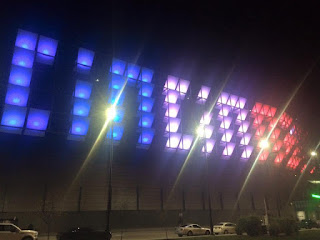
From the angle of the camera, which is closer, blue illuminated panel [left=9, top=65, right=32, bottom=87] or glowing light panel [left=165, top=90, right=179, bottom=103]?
blue illuminated panel [left=9, top=65, right=32, bottom=87]

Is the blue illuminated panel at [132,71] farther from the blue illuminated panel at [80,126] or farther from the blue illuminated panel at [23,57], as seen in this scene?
the blue illuminated panel at [23,57]

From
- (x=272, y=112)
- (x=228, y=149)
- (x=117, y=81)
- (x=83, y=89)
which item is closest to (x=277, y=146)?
(x=272, y=112)

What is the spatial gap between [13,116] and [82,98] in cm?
940

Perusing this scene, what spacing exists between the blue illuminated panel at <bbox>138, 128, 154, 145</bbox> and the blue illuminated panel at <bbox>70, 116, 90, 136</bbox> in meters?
9.03

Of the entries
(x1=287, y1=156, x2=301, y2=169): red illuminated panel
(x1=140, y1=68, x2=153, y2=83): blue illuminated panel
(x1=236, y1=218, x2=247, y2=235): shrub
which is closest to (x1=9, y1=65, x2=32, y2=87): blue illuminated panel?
(x1=140, y1=68, x2=153, y2=83): blue illuminated panel

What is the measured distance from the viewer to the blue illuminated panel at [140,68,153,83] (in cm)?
4678

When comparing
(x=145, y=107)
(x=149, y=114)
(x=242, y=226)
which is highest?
(x=145, y=107)

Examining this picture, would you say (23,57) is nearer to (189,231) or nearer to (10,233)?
(10,233)

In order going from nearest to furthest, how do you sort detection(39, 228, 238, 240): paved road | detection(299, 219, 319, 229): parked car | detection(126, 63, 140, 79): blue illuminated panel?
1. detection(39, 228, 238, 240): paved road
2. detection(299, 219, 319, 229): parked car
3. detection(126, 63, 140, 79): blue illuminated panel

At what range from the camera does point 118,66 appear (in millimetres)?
44406

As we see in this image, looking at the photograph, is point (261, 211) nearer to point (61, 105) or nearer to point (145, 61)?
point (145, 61)

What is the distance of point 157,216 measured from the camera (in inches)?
1694

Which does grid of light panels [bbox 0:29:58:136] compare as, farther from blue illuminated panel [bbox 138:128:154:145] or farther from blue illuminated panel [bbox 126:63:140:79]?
blue illuminated panel [bbox 138:128:154:145]

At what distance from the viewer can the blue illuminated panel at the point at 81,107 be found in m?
39.6
